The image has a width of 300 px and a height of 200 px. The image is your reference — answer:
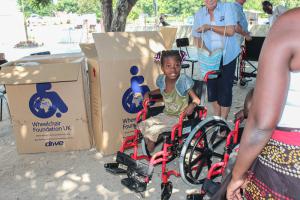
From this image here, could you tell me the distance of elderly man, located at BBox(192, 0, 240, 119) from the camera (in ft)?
10.6

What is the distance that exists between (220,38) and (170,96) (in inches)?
35.5

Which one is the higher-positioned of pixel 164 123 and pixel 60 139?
pixel 164 123

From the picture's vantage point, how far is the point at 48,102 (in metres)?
3.32

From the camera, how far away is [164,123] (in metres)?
2.80

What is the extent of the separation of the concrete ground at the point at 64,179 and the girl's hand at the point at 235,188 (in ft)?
5.42

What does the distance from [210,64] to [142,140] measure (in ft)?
3.62

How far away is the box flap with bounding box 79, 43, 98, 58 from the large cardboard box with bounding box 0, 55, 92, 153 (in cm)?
11

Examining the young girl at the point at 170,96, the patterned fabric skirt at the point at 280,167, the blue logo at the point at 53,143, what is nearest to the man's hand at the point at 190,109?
the young girl at the point at 170,96

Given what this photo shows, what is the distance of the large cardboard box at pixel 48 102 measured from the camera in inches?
123

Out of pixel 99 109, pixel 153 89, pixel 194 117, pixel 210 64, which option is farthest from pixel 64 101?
pixel 210 64

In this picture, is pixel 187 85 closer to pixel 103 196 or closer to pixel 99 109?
pixel 99 109

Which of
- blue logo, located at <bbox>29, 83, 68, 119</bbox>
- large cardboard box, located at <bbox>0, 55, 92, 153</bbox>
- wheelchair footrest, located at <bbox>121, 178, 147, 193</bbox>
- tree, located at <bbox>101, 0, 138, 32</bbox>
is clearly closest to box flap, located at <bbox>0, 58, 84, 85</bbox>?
large cardboard box, located at <bbox>0, 55, 92, 153</bbox>

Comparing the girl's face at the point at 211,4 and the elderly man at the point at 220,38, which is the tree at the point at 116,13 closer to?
the elderly man at the point at 220,38

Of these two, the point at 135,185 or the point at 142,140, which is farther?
the point at 142,140
